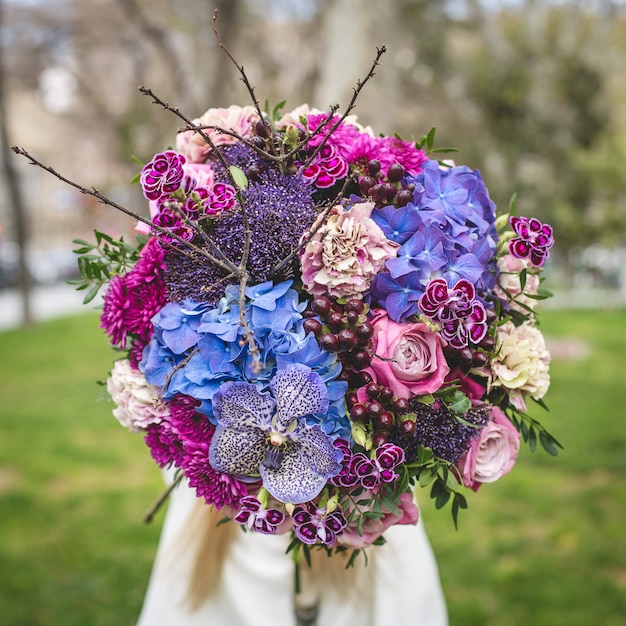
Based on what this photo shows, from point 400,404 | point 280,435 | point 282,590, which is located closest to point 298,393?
point 280,435

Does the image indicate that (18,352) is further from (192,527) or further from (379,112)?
(192,527)

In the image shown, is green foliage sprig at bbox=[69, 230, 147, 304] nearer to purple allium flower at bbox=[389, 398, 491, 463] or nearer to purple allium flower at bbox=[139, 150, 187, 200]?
purple allium flower at bbox=[139, 150, 187, 200]

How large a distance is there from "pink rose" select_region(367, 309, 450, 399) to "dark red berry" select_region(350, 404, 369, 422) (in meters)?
0.07

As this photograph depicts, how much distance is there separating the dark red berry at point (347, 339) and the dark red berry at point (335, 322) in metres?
0.02

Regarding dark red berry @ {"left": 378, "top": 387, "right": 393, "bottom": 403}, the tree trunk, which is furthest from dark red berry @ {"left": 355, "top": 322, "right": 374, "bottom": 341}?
the tree trunk

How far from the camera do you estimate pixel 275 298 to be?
4.40 feet

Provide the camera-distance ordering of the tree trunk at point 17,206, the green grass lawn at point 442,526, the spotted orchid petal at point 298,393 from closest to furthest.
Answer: the spotted orchid petal at point 298,393, the green grass lawn at point 442,526, the tree trunk at point 17,206

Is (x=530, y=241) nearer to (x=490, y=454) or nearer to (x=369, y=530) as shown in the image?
(x=490, y=454)

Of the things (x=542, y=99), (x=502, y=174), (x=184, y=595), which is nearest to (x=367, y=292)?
(x=184, y=595)

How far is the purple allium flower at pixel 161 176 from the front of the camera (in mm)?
1388

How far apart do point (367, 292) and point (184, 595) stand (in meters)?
1.39

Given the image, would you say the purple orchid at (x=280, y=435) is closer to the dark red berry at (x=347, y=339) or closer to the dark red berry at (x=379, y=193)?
the dark red berry at (x=347, y=339)

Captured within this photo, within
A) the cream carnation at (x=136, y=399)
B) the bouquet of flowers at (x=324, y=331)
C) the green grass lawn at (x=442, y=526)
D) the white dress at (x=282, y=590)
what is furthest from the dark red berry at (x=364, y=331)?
the green grass lawn at (x=442, y=526)

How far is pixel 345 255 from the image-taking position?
1333 mm
